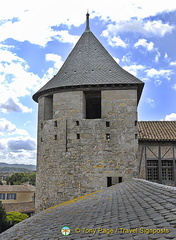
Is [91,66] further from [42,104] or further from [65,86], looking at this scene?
[42,104]

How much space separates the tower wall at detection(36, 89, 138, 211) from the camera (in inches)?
445

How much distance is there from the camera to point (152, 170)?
473 inches

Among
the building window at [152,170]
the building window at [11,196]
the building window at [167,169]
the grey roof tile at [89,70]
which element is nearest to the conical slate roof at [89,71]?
the grey roof tile at [89,70]

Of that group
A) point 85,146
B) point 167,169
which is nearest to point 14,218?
point 85,146

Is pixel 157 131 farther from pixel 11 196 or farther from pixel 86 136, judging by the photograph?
pixel 11 196

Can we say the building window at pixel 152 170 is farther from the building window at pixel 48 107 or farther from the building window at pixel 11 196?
the building window at pixel 11 196

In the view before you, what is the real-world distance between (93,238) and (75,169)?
8.04 meters

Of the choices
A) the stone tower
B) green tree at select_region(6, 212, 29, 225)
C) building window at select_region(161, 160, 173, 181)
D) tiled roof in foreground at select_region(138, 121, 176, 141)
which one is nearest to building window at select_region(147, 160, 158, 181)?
building window at select_region(161, 160, 173, 181)

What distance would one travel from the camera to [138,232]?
3125mm

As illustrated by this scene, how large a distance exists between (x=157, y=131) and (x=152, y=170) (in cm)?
200

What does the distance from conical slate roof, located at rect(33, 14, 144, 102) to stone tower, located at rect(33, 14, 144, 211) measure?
5 cm

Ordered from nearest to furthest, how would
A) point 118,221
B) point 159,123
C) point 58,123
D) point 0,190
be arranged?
1. point 118,221
2. point 58,123
3. point 159,123
4. point 0,190

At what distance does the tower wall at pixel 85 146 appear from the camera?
1130 centimetres

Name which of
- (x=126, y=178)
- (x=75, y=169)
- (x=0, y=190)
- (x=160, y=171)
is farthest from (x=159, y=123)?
(x=0, y=190)
